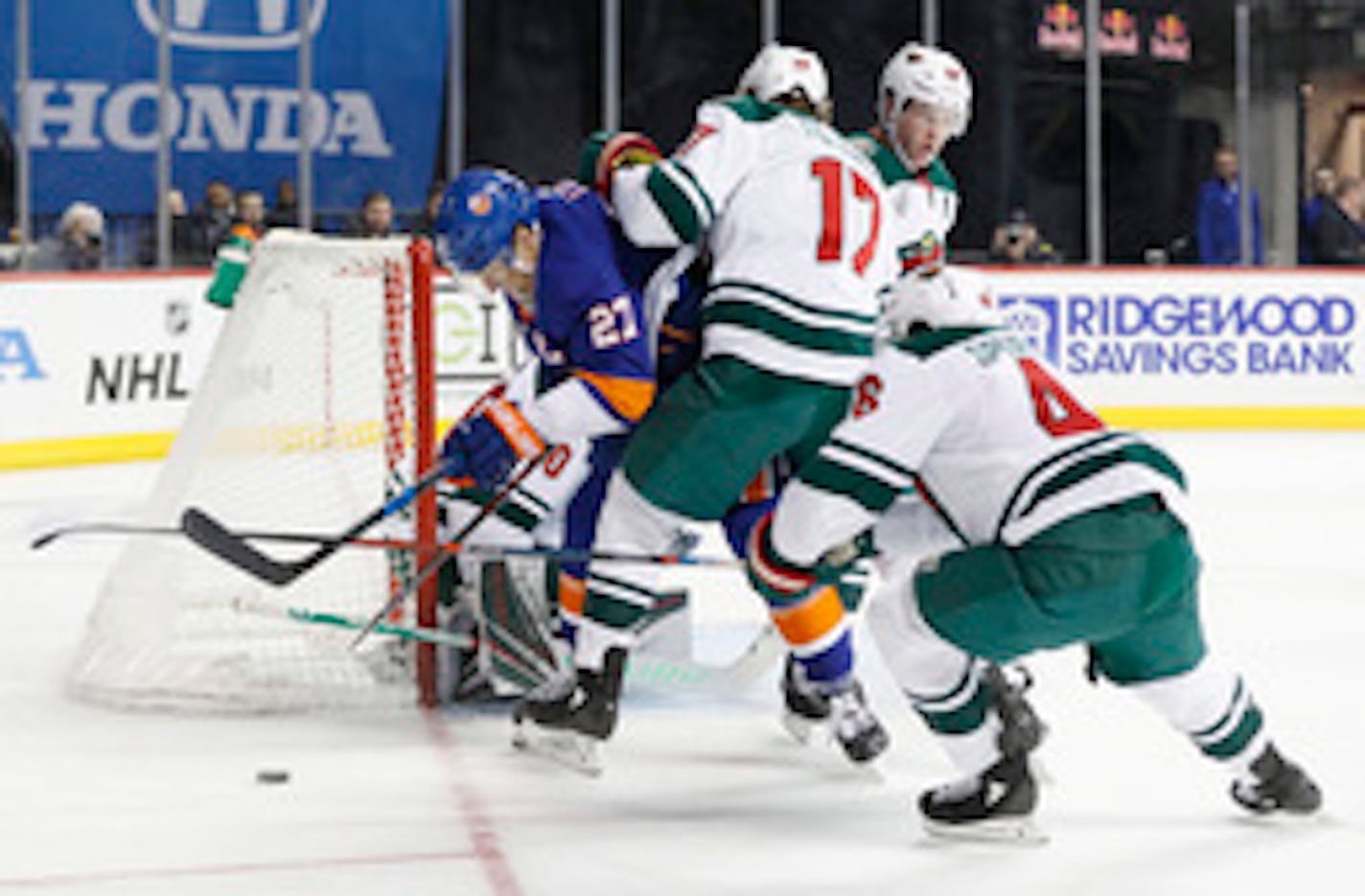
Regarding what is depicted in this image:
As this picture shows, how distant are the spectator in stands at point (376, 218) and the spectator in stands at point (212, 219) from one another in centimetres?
56

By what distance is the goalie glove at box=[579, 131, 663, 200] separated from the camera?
3.61 m

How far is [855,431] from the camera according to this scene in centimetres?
297

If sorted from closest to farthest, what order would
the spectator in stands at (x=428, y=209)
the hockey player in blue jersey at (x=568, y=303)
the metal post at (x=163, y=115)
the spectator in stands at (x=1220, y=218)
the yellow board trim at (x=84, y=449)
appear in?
the hockey player in blue jersey at (x=568, y=303), the yellow board trim at (x=84, y=449), the metal post at (x=163, y=115), the spectator in stands at (x=428, y=209), the spectator in stands at (x=1220, y=218)

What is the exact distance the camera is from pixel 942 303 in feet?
9.87

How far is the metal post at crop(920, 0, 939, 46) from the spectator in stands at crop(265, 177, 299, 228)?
3.10 meters

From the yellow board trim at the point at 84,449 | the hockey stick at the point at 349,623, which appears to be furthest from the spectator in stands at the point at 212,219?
the hockey stick at the point at 349,623

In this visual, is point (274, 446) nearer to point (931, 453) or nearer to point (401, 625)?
point (401, 625)

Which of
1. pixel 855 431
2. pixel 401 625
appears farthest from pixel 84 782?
pixel 855 431

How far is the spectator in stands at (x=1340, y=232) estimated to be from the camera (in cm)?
1125

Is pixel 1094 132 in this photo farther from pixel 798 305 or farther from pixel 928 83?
pixel 798 305

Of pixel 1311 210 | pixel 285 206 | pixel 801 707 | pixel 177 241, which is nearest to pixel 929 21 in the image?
Result: pixel 1311 210

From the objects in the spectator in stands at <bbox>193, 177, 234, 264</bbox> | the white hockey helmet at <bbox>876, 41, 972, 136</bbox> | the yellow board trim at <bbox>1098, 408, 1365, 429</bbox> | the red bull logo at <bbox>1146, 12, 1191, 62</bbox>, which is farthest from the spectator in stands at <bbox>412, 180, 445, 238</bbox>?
the white hockey helmet at <bbox>876, 41, 972, 136</bbox>

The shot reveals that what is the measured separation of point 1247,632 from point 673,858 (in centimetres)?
229

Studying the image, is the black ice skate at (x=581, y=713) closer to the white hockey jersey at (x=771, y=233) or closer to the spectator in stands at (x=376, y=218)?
the white hockey jersey at (x=771, y=233)
